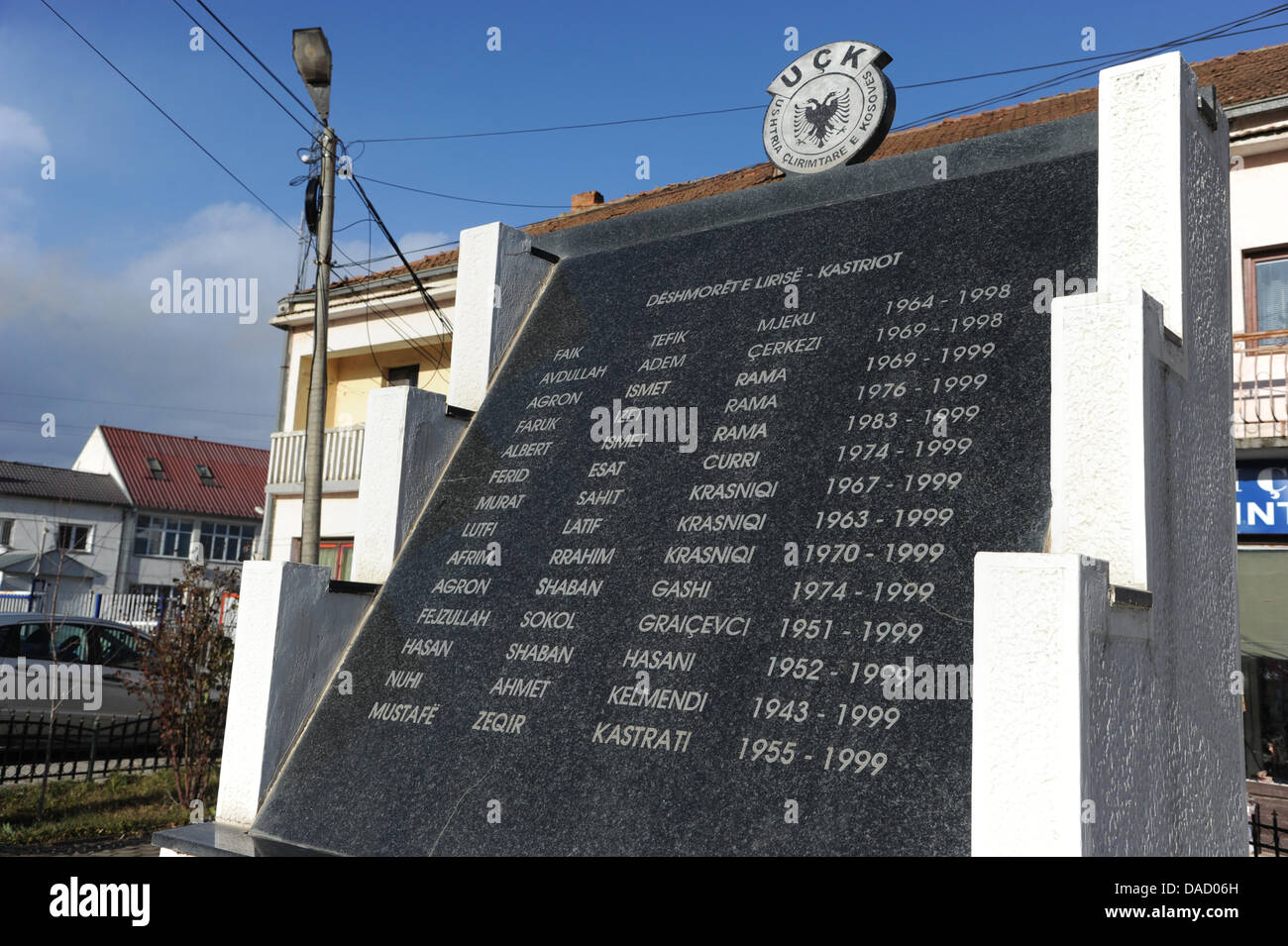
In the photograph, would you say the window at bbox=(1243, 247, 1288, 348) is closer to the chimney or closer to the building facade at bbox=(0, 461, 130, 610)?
the chimney

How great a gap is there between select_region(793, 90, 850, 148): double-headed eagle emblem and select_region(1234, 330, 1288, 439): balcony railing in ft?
23.9

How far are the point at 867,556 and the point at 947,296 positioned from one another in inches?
47.7

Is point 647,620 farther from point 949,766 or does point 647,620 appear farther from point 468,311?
point 468,311

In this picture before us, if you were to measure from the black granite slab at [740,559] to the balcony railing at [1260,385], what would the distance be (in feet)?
26.3

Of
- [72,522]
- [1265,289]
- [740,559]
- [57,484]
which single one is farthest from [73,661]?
[57,484]

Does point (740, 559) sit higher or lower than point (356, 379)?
lower

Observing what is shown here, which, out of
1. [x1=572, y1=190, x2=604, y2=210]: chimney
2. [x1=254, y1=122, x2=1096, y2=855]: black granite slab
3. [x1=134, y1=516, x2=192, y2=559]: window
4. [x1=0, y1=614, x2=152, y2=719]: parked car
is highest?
[x1=572, y1=190, x2=604, y2=210]: chimney

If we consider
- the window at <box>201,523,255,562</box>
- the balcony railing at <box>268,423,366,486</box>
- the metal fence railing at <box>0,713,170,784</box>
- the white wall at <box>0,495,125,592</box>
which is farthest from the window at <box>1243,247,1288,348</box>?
the window at <box>201,523,255,562</box>

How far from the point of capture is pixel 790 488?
376 cm

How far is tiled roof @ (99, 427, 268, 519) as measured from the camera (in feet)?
129

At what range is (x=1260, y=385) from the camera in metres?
10.8

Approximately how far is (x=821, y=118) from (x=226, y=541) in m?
39.8

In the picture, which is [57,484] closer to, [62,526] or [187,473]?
[62,526]
